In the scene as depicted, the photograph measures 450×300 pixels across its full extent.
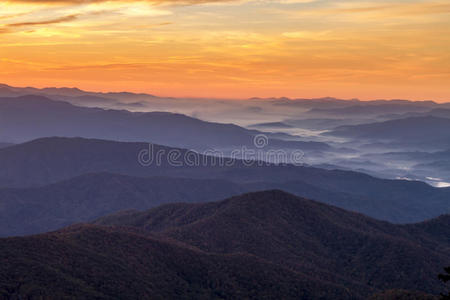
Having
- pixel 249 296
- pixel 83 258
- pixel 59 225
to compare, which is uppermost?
pixel 83 258

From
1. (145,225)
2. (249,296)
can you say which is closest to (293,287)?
(249,296)

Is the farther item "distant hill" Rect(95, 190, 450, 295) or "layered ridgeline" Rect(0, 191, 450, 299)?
"distant hill" Rect(95, 190, 450, 295)

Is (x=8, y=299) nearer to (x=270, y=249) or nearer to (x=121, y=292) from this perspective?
(x=121, y=292)

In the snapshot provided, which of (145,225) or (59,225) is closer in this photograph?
(145,225)

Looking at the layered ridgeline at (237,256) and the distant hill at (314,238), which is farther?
the distant hill at (314,238)
